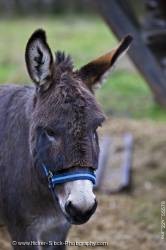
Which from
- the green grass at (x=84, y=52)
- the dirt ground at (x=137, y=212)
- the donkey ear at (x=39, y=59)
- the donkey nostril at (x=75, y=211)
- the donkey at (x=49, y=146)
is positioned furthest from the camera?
the green grass at (x=84, y=52)

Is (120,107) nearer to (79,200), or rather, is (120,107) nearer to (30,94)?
(30,94)

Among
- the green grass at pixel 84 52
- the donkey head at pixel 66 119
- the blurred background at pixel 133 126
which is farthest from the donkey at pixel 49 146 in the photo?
the green grass at pixel 84 52

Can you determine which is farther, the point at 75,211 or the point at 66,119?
the point at 66,119

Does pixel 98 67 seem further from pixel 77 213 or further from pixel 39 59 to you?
pixel 77 213

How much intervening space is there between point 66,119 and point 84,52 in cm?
1026

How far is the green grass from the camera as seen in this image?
29.0 feet

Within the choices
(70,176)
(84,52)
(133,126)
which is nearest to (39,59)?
(70,176)

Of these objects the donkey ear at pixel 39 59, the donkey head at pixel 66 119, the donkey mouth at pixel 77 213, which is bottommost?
the donkey mouth at pixel 77 213

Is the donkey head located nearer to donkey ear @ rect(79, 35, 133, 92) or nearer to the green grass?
donkey ear @ rect(79, 35, 133, 92)

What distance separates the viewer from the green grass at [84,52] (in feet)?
29.0

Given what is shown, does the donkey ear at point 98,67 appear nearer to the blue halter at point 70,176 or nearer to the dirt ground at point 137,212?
the blue halter at point 70,176

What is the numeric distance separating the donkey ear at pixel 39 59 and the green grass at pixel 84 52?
508 centimetres

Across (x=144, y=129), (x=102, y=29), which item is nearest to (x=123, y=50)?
(x=144, y=129)

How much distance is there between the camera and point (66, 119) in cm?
308
